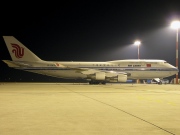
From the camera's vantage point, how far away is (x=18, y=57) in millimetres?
46812

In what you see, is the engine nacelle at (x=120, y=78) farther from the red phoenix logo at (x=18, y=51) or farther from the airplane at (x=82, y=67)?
the red phoenix logo at (x=18, y=51)

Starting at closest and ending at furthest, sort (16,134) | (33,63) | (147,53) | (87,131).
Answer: (16,134) → (87,131) → (33,63) → (147,53)

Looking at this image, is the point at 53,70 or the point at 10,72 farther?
the point at 10,72

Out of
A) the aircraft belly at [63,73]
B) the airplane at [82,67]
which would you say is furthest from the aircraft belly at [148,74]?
the aircraft belly at [63,73]

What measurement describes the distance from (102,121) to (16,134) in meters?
3.06

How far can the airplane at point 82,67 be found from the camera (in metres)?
45.9

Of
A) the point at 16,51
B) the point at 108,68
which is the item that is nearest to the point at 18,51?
the point at 16,51

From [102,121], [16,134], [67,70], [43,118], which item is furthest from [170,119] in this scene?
[67,70]

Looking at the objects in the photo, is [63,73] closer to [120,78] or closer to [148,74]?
[120,78]

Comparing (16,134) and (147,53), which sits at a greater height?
(147,53)

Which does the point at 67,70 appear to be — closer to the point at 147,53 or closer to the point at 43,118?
the point at 43,118

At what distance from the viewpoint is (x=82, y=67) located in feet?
153

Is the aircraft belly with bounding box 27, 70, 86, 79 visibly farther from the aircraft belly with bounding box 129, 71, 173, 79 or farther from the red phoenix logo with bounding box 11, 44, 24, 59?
the aircraft belly with bounding box 129, 71, 173, 79

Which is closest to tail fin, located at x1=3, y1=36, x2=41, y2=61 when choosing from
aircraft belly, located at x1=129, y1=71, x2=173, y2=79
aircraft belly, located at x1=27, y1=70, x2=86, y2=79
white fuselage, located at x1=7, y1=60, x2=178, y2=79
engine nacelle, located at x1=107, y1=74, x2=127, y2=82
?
white fuselage, located at x1=7, y1=60, x2=178, y2=79
